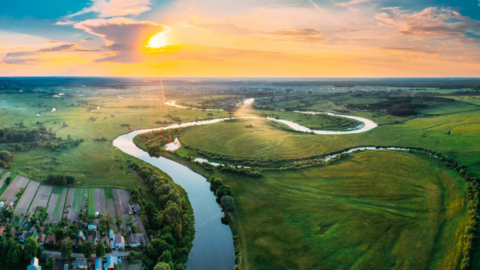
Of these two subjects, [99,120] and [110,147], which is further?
[99,120]

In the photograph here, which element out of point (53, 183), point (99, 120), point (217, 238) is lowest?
point (217, 238)

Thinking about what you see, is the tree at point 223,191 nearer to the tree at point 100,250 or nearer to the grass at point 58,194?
the tree at point 100,250

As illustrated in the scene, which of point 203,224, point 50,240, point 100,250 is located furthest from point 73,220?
point 203,224

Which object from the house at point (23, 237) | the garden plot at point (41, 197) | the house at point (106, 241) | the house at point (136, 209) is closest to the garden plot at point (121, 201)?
the house at point (136, 209)

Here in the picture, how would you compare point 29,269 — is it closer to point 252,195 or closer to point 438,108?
point 252,195

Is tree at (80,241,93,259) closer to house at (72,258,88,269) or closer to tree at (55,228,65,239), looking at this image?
house at (72,258,88,269)

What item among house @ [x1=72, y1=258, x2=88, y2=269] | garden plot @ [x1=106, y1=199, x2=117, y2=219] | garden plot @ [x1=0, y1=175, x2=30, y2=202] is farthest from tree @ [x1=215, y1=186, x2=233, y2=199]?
garden plot @ [x1=0, y1=175, x2=30, y2=202]

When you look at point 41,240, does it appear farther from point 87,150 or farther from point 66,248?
point 87,150

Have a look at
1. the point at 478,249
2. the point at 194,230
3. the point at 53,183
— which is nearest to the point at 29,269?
the point at 194,230
